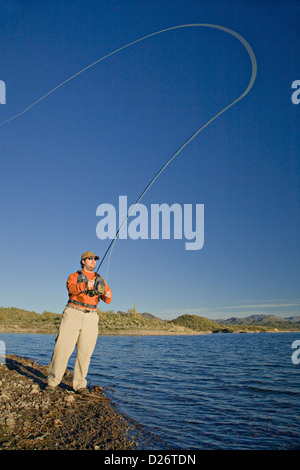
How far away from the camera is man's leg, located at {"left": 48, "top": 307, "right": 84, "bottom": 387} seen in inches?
262

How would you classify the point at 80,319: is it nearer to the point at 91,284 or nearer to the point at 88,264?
the point at 91,284

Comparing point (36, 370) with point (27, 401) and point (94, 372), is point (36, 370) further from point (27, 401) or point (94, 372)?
point (27, 401)

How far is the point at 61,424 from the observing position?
17.3 feet

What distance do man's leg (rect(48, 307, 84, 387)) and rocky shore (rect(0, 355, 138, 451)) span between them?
51 centimetres

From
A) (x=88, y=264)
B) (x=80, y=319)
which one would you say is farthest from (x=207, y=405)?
(x=88, y=264)

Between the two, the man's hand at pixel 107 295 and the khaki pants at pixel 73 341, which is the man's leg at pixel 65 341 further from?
the man's hand at pixel 107 295

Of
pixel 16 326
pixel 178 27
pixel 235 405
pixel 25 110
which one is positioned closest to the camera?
pixel 235 405

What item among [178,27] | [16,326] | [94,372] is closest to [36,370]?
[94,372]

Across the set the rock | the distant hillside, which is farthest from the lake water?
the distant hillside

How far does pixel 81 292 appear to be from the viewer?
6.68 meters

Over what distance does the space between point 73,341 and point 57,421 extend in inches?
67.2

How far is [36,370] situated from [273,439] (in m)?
7.63

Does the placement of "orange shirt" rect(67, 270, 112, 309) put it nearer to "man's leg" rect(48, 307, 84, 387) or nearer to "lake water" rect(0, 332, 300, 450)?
"man's leg" rect(48, 307, 84, 387)

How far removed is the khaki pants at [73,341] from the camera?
262 inches
